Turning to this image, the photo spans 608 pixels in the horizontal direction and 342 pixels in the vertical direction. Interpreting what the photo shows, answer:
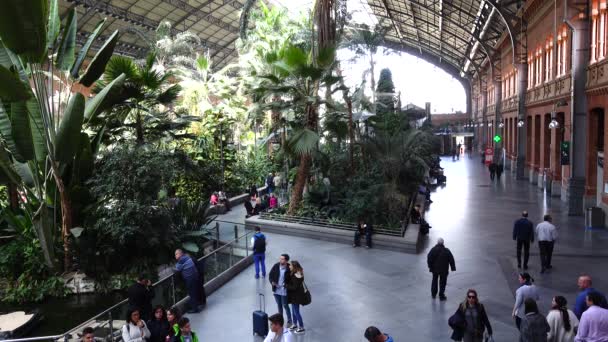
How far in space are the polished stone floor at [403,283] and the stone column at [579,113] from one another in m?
0.91

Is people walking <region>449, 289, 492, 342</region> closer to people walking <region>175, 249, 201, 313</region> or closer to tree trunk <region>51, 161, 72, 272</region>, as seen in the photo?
people walking <region>175, 249, 201, 313</region>

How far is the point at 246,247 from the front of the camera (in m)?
12.0

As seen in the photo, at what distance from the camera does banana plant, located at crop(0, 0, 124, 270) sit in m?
8.28

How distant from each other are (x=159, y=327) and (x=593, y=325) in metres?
4.88

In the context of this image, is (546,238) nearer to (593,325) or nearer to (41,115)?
(593,325)

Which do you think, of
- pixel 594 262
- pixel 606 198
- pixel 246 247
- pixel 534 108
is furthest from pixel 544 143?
pixel 246 247

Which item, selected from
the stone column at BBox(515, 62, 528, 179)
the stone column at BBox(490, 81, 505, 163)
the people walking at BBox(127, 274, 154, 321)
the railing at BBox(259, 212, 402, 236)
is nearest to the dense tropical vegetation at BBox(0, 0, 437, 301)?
the railing at BBox(259, 212, 402, 236)

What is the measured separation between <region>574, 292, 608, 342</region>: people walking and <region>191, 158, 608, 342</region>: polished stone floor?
75.4 inches

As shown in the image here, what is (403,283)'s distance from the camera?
33.7ft

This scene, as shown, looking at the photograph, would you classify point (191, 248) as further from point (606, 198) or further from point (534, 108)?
point (534, 108)

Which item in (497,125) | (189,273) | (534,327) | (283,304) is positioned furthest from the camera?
Result: (497,125)

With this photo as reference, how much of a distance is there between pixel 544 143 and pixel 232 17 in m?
31.9

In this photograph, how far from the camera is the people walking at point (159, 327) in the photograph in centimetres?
616

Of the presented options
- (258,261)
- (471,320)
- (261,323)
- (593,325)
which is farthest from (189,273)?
(593,325)
